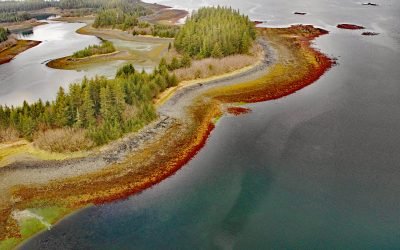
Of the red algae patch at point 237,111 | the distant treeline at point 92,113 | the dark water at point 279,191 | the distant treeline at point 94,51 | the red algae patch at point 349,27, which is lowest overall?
the dark water at point 279,191

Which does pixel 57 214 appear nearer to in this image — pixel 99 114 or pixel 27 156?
pixel 27 156

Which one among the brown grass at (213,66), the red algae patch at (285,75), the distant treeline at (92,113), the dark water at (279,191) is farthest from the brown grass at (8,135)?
the brown grass at (213,66)

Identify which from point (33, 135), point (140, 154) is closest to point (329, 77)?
point (140, 154)

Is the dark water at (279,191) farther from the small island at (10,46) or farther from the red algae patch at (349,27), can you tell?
the small island at (10,46)

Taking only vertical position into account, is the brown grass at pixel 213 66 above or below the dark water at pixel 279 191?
above

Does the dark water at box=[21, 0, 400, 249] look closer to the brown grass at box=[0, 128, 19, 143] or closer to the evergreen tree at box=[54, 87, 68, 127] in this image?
the evergreen tree at box=[54, 87, 68, 127]
